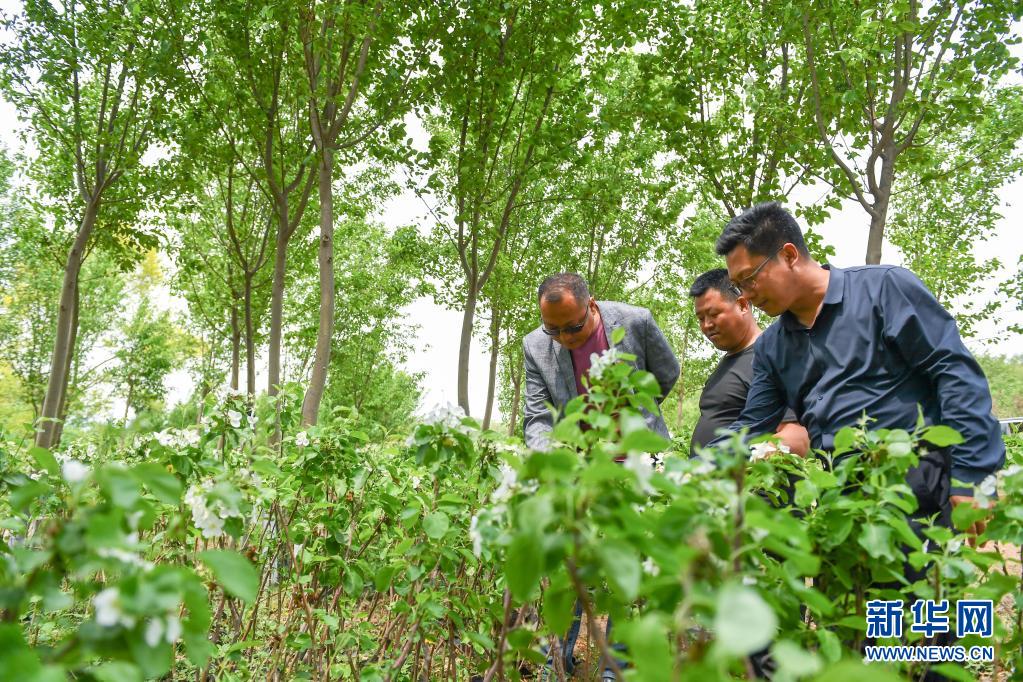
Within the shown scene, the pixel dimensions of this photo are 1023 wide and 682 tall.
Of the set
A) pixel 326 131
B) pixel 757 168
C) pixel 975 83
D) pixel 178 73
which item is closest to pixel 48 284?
pixel 178 73

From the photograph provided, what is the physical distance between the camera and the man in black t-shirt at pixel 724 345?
3422 mm

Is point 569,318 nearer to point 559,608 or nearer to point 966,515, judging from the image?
point 966,515

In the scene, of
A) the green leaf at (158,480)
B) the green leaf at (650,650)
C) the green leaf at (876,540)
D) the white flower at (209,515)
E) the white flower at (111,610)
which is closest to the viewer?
the green leaf at (650,650)

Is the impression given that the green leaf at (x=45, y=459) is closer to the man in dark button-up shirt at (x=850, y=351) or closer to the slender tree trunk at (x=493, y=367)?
the man in dark button-up shirt at (x=850, y=351)

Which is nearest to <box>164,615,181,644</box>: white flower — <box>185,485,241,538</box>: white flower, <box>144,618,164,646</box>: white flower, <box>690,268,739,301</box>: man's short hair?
<box>144,618,164,646</box>: white flower

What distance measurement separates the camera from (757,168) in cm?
739

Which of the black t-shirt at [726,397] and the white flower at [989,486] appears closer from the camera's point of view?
the white flower at [989,486]

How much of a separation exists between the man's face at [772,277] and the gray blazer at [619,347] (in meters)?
1.09

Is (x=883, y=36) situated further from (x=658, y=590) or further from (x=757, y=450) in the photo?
(x=658, y=590)

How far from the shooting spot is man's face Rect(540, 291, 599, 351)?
3484 millimetres

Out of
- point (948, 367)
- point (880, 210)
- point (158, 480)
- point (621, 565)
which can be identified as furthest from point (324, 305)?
point (621, 565)

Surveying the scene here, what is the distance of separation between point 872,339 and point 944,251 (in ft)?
44.2

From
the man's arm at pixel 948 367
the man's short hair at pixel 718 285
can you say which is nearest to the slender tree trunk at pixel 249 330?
the man's short hair at pixel 718 285

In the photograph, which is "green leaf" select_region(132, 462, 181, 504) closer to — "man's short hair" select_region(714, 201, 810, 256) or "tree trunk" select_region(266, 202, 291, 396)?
"man's short hair" select_region(714, 201, 810, 256)
